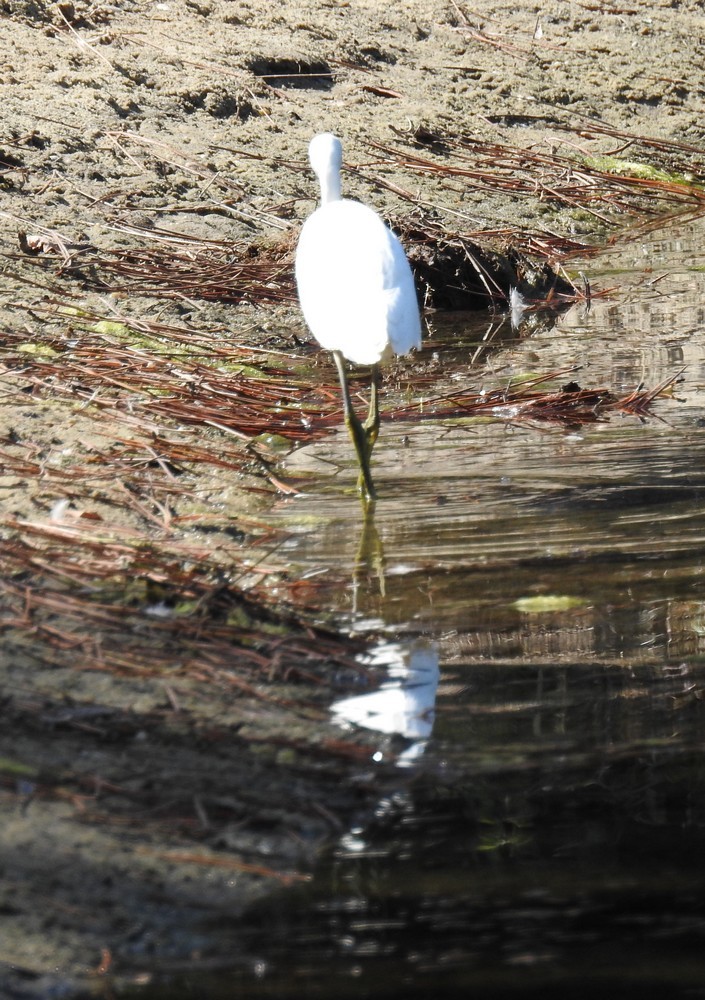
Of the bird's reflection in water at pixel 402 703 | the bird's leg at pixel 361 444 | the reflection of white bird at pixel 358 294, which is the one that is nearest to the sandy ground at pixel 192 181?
the bird's reflection in water at pixel 402 703

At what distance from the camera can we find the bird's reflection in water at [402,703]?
8.27 feet

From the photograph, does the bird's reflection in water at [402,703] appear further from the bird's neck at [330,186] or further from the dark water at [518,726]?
the bird's neck at [330,186]

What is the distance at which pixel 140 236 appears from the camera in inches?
245

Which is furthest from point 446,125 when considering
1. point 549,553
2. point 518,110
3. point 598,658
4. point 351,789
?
point 351,789

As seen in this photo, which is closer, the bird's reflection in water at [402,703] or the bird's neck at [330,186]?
the bird's reflection in water at [402,703]

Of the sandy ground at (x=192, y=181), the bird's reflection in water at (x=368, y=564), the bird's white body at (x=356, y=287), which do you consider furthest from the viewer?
the bird's white body at (x=356, y=287)

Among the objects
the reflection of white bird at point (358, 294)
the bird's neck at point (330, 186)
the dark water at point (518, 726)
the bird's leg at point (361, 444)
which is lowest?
the dark water at point (518, 726)

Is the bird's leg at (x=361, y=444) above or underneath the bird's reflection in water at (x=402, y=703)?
above

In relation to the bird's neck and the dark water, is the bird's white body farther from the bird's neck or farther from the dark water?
the dark water

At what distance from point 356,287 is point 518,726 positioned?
1.80 metres

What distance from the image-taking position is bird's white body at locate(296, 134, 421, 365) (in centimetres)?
379

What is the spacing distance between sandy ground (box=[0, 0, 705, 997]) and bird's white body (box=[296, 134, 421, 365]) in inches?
24.8

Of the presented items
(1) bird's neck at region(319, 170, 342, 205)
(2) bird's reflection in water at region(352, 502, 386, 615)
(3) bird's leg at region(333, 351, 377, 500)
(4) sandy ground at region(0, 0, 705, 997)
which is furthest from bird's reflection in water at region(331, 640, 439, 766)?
(1) bird's neck at region(319, 170, 342, 205)

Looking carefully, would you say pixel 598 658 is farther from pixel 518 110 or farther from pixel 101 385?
pixel 518 110
